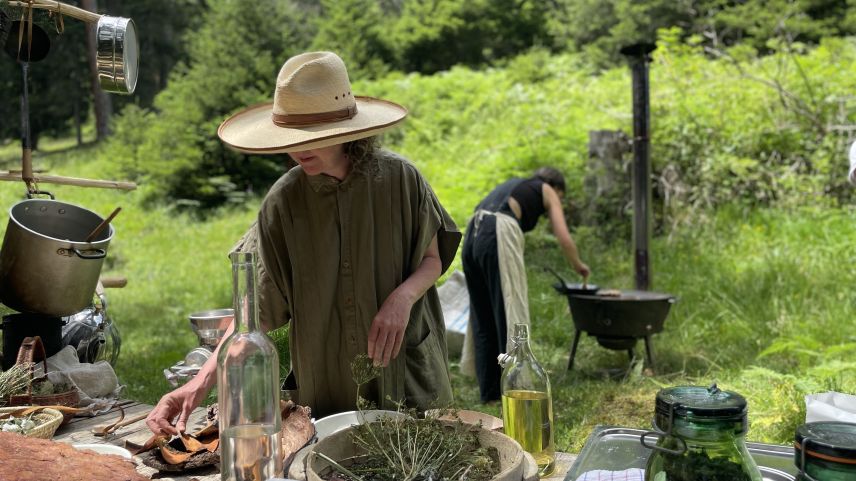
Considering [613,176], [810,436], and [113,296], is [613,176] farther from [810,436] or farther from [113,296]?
[810,436]

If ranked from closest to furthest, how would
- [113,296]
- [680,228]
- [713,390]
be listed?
[713,390]
[680,228]
[113,296]

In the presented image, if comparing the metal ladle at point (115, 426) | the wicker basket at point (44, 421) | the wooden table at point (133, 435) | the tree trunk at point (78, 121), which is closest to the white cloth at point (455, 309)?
the wooden table at point (133, 435)

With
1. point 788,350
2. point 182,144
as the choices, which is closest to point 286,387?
point 788,350

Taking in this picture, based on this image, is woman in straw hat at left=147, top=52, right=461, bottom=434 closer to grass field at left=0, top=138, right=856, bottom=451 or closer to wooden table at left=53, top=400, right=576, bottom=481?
wooden table at left=53, top=400, right=576, bottom=481

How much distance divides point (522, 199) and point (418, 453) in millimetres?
4130

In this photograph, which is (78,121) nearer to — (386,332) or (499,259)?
(499,259)

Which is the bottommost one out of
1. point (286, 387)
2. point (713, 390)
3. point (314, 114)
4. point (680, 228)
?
point (680, 228)

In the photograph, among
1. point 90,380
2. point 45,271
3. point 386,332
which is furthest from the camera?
point 45,271

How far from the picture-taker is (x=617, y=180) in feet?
29.6

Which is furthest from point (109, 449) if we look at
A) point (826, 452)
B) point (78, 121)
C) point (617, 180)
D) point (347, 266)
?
point (78, 121)

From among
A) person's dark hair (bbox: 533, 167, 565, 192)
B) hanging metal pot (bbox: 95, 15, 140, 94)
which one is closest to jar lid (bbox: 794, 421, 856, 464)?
hanging metal pot (bbox: 95, 15, 140, 94)

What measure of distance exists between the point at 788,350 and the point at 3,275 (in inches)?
201

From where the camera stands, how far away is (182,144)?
46.4 feet

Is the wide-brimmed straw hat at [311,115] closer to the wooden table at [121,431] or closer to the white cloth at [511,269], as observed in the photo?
the wooden table at [121,431]
